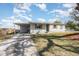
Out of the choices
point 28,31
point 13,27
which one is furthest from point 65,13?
point 13,27

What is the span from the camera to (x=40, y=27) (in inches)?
107

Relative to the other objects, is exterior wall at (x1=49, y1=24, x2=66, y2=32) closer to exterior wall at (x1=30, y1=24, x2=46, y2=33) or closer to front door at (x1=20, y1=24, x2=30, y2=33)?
exterior wall at (x1=30, y1=24, x2=46, y2=33)

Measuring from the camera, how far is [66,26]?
274 centimetres

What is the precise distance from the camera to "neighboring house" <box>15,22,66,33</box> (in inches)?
106

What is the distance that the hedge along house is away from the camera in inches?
106

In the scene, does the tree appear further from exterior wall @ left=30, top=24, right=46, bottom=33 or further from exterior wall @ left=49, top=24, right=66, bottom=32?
exterior wall @ left=30, top=24, right=46, bottom=33

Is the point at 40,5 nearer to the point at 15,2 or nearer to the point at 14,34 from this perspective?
the point at 15,2

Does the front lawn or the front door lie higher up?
the front door

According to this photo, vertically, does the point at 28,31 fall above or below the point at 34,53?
above

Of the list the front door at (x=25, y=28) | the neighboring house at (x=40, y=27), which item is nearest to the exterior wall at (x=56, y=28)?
the neighboring house at (x=40, y=27)

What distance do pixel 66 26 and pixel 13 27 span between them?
28.9 inches

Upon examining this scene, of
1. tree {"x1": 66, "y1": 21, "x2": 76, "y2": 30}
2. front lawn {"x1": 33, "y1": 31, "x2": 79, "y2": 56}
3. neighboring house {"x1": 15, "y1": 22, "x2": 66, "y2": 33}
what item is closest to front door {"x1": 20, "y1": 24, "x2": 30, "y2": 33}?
neighboring house {"x1": 15, "y1": 22, "x2": 66, "y2": 33}

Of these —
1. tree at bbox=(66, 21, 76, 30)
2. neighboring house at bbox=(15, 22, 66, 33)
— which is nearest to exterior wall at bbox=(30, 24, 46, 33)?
neighboring house at bbox=(15, 22, 66, 33)

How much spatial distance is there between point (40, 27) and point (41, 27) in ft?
0.05
